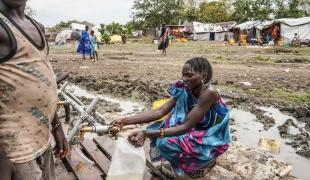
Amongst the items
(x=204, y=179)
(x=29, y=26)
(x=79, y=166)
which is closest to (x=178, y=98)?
(x=204, y=179)

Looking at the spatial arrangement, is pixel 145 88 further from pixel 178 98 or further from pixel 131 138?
pixel 131 138

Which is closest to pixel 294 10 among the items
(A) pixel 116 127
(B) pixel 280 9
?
(B) pixel 280 9

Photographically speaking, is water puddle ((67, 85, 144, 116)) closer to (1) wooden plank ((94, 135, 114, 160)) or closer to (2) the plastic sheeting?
(1) wooden plank ((94, 135, 114, 160))

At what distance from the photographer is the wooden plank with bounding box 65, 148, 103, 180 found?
134 inches

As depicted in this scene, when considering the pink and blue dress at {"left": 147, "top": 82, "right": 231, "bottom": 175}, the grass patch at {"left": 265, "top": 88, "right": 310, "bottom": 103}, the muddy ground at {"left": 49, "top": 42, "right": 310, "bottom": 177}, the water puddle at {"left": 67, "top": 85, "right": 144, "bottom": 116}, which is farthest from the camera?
the grass patch at {"left": 265, "top": 88, "right": 310, "bottom": 103}

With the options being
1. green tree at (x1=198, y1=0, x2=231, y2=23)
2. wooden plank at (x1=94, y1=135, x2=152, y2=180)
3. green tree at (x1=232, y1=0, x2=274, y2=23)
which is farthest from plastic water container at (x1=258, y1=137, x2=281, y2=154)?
green tree at (x1=198, y1=0, x2=231, y2=23)

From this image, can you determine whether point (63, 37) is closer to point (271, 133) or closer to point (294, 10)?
point (294, 10)

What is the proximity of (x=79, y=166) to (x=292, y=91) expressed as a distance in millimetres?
6167

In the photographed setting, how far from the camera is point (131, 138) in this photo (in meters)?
2.94

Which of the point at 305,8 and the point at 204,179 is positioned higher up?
the point at 305,8

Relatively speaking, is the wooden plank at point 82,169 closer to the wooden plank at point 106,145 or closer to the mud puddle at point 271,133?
the wooden plank at point 106,145

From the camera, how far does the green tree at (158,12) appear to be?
53.5 metres

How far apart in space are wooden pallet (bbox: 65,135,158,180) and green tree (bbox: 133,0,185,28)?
165 ft

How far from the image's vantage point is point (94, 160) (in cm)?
380
